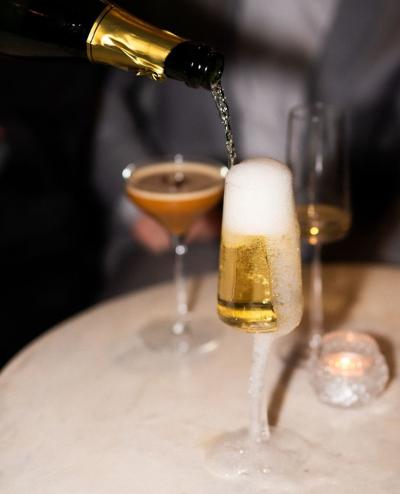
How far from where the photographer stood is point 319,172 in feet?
3.04

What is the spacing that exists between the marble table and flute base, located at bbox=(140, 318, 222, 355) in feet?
0.04

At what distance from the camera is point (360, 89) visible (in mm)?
1512

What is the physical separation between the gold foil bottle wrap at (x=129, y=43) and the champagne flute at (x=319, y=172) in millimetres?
289

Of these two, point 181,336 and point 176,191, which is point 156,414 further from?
point 176,191

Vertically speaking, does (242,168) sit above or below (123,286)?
above

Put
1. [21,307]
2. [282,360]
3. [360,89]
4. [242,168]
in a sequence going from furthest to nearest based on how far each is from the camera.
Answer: [21,307]
[360,89]
[282,360]
[242,168]

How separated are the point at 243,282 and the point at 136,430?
22 centimetres

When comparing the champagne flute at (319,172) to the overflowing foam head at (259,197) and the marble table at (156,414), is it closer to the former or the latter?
the marble table at (156,414)

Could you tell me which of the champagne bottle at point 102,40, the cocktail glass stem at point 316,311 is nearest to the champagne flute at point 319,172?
the cocktail glass stem at point 316,311

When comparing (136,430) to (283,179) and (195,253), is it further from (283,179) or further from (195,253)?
(195,253)

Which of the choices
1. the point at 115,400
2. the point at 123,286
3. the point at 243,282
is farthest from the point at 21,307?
the point at 243,282

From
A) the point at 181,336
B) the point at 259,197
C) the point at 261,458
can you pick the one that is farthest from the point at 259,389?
the point at 181,336

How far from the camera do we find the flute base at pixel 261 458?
26.6 inches

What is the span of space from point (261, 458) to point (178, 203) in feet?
1.24
